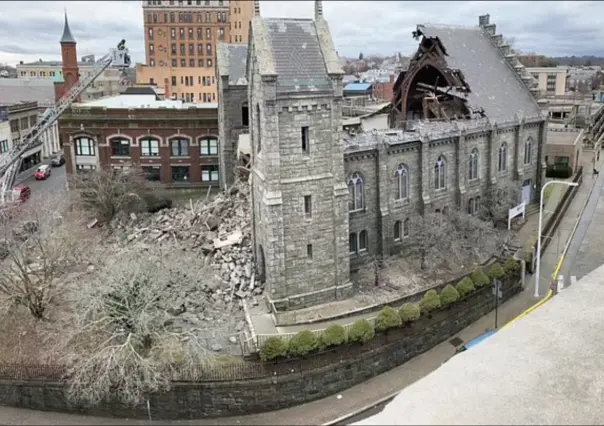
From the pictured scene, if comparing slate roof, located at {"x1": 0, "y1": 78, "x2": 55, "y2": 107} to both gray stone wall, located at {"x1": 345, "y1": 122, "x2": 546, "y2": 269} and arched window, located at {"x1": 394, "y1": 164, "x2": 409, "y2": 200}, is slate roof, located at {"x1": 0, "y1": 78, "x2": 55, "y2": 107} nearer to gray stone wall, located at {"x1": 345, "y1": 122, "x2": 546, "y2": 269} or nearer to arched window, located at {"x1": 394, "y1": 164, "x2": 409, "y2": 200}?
gray stone wall, located at {"x1": 345, "y1": 122, "x2": 546, "y2": 269}

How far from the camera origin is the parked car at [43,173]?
2832 inches

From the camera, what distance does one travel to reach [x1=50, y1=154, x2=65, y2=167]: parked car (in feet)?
271

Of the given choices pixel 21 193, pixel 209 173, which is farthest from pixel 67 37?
pixel 209 173

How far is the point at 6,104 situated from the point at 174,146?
29237 mm

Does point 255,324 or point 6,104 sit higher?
point 6,104

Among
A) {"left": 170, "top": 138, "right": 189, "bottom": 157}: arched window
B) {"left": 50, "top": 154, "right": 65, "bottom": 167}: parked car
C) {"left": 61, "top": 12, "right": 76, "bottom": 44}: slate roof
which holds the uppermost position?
{"left": 61, "top": 12, "right": 76, "bottom": 44}: slate roof

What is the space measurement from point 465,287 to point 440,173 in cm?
1260

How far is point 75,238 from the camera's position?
39.5 m

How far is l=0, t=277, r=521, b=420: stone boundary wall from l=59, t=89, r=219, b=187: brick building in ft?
108

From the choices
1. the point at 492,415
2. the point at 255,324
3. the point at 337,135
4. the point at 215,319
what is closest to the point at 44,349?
the point at 215,319

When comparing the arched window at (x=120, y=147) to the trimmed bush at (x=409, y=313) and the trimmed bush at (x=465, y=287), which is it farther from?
the trimmed bush at (x=465, y=287)

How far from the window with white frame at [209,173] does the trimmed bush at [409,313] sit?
111ft

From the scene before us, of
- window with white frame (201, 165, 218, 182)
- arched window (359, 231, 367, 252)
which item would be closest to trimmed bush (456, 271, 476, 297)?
arched window (359, 231, 367, 252)

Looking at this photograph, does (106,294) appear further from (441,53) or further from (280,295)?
(441,53)
